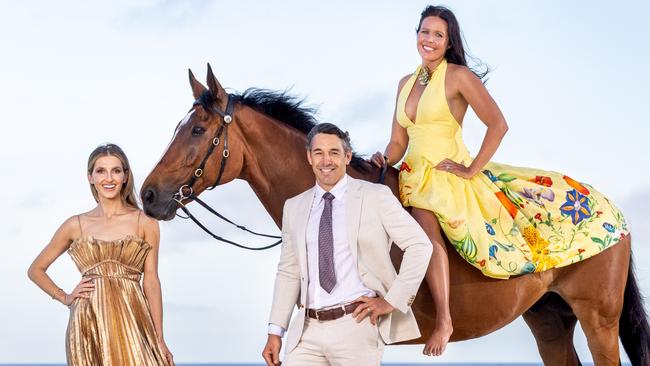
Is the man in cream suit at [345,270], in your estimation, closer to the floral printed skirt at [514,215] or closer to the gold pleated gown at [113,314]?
the gold pleated gown at [113,314]

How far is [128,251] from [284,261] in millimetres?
991

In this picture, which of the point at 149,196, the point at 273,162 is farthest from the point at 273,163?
the point at 149,196

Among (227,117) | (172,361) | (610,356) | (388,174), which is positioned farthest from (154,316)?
(610,356)

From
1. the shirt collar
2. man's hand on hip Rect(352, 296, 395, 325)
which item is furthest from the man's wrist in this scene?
the shirt collar

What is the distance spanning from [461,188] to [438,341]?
3.47ft

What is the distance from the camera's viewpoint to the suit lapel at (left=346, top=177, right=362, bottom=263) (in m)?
4.45

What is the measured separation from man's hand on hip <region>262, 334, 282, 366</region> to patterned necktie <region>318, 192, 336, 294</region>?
43cm

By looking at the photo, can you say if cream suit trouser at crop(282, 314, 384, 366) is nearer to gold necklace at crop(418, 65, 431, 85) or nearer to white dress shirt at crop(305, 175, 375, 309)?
white dress shirt at crop(305, 175, 375, 309)

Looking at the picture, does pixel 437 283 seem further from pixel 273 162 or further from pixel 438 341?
pixel 273 162

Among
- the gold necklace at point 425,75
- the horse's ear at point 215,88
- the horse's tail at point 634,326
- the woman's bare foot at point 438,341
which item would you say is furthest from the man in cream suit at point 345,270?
the horse's tail at point 634,326

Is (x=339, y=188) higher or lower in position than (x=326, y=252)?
higher

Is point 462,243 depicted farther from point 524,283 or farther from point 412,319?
point 412,319

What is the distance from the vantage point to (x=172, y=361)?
5.21m

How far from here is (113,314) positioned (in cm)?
515
